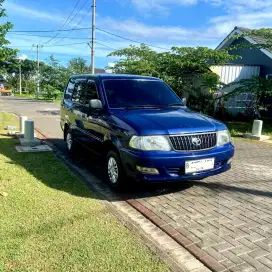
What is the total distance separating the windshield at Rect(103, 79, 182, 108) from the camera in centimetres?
537

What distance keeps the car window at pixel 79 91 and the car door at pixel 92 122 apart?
18 centimetres

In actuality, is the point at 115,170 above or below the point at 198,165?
below

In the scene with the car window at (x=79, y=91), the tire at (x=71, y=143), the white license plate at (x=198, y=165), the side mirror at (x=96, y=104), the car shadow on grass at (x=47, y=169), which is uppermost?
the car window at (x=79, y=91)

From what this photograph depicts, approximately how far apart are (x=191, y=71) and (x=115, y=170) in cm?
1158

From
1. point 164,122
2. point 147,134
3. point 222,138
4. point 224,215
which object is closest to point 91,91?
point 164,122

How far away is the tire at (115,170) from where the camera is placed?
469cm

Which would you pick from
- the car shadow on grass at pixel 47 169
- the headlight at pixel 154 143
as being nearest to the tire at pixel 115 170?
the car shadow on grass at pixel 47 169

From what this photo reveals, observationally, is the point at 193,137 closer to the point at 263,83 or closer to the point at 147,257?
the point at 147,257

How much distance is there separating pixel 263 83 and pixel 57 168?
31.4ft

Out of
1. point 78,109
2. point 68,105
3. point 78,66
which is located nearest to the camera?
point 78,109

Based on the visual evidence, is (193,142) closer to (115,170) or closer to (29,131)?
(115,170)

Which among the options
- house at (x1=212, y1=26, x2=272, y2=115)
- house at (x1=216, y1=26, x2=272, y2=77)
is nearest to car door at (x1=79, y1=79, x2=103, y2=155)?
house at (x1=212, y1=26, x2=272, y2=115)

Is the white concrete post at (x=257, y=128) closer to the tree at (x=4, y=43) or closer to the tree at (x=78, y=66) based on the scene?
the tree at (x=4, y=43)

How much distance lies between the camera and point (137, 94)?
5.58m
